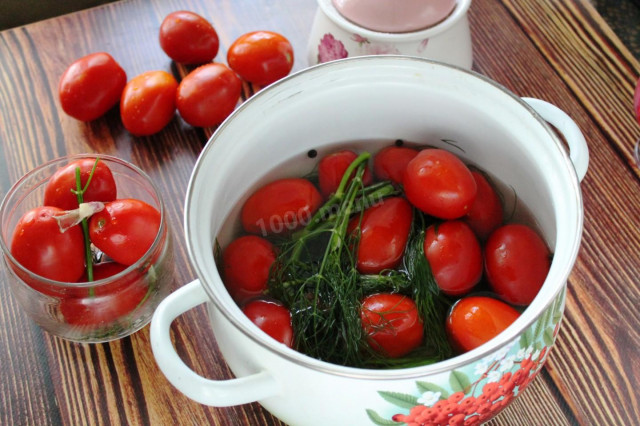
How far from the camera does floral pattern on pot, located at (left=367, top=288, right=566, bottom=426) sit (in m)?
0.47

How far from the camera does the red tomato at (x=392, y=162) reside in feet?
2.28

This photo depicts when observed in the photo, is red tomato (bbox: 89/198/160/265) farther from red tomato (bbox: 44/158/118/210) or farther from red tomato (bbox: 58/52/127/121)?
red tomato (bbox: 58/52/127/121)

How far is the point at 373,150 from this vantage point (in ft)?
2.39

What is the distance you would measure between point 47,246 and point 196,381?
0.69 ft

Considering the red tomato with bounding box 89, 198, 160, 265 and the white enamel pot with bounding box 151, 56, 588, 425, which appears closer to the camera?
the white enamel pot with bounding box 151, 56, 588, 425

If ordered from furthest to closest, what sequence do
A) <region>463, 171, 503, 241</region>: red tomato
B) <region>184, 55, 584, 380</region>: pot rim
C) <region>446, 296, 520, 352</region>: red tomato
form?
<region>463, 171, 503, 241</region>: red tomato → <region>446, 296, 520, 352</region>: red tomato → <region>184, 55, 584, 380</region>: pot rim

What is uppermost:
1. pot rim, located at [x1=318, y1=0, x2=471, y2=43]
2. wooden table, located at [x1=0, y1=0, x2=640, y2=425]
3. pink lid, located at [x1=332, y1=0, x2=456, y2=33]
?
pink lid, located at [x1=332, y1=0, x2=456, y2=33]

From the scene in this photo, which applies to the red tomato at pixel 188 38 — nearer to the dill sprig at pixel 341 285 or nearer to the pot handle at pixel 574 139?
the dill sprig at pixel 341 285

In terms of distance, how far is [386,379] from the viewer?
446 mm

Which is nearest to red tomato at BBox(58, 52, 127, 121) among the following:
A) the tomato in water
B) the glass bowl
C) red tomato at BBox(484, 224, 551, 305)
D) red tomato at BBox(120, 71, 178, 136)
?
red tomato at BBox(120, 71, 178, 136)

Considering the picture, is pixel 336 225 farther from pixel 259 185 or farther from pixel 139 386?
pixel 139 386

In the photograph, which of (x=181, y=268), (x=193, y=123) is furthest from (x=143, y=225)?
(x=193, y=123)

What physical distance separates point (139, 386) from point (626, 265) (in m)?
0.51

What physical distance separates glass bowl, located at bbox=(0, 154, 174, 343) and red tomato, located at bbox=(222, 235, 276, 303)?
69 millimetres
